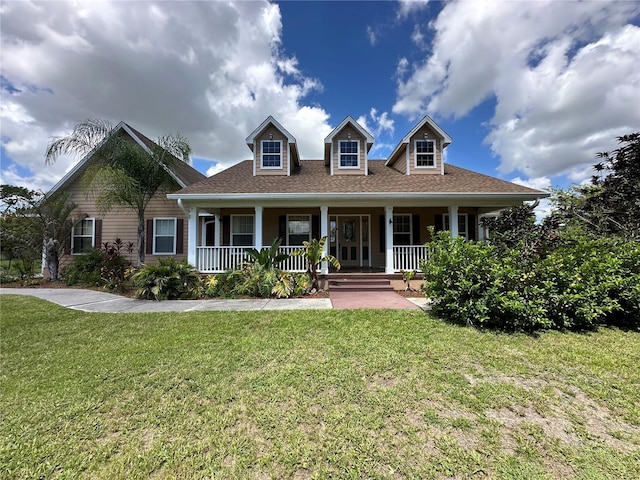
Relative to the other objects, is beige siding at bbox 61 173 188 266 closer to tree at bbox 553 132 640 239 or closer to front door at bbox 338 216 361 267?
front door at bbox 338 216 361 267

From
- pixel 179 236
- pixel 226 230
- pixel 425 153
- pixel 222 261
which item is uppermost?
pixel 425 153

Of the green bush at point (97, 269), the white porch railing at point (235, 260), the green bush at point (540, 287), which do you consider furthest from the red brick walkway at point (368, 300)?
the green bush at point (97, 269)

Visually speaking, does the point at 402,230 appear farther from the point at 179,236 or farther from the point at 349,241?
the point at 179,236

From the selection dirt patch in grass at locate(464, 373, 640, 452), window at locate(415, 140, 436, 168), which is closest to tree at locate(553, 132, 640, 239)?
window at locate(415, 140, 436, 168)

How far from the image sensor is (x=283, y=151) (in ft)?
38.0

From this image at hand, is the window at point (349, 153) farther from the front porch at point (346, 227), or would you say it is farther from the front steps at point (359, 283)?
the front steps at point (359, 283)

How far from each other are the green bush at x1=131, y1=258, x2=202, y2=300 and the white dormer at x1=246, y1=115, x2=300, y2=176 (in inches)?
208

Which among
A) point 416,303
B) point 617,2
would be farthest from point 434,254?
point 617,2

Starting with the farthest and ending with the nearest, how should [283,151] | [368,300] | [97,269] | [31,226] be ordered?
[283,151] < [31,226] < [97,269] < [368,300]

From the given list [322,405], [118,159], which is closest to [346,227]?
[118,159]

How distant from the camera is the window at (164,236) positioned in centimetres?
1192

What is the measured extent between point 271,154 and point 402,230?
672 centimetres

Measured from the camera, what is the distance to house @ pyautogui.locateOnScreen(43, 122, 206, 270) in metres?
11.9

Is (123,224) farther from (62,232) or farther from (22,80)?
(22,80)
